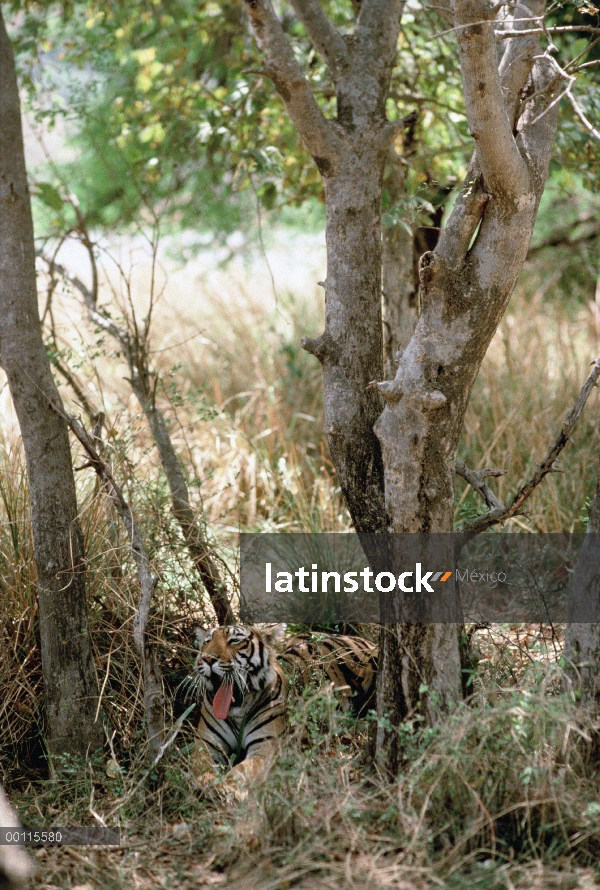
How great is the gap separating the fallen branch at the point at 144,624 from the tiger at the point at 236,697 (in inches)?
6.8

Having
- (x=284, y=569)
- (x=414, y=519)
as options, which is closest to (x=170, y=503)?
(x=284, y=569)

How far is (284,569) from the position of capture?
5410 mm

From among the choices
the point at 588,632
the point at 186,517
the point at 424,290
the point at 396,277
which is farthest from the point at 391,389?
the point at 396,277

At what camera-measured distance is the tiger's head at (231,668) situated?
12.4ft

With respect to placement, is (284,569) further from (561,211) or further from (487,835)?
(561,211)

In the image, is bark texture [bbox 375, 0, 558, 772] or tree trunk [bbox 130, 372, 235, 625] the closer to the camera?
bark texture [bbox 375, 0, 558, 772]

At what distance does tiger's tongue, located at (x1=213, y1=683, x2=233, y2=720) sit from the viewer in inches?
147

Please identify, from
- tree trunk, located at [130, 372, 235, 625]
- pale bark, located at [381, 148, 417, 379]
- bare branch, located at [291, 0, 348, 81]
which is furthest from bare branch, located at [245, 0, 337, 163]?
pale bark, located at [381, 148, 417, 379]

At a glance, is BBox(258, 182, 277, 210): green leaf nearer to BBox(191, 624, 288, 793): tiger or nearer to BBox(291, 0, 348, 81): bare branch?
BBox(291, 0, 348, 81): bare branch

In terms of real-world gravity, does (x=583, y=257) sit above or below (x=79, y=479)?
above

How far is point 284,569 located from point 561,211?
25.5 feet

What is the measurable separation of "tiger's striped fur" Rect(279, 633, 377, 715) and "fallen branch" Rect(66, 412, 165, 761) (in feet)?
2.15

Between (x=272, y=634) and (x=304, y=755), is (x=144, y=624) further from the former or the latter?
(x=304, y=755)

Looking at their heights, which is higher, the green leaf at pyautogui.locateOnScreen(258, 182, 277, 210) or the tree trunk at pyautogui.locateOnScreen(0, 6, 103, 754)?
the green leaf at pyautogui.locateOnScreen(258, 182, 277, 210)
